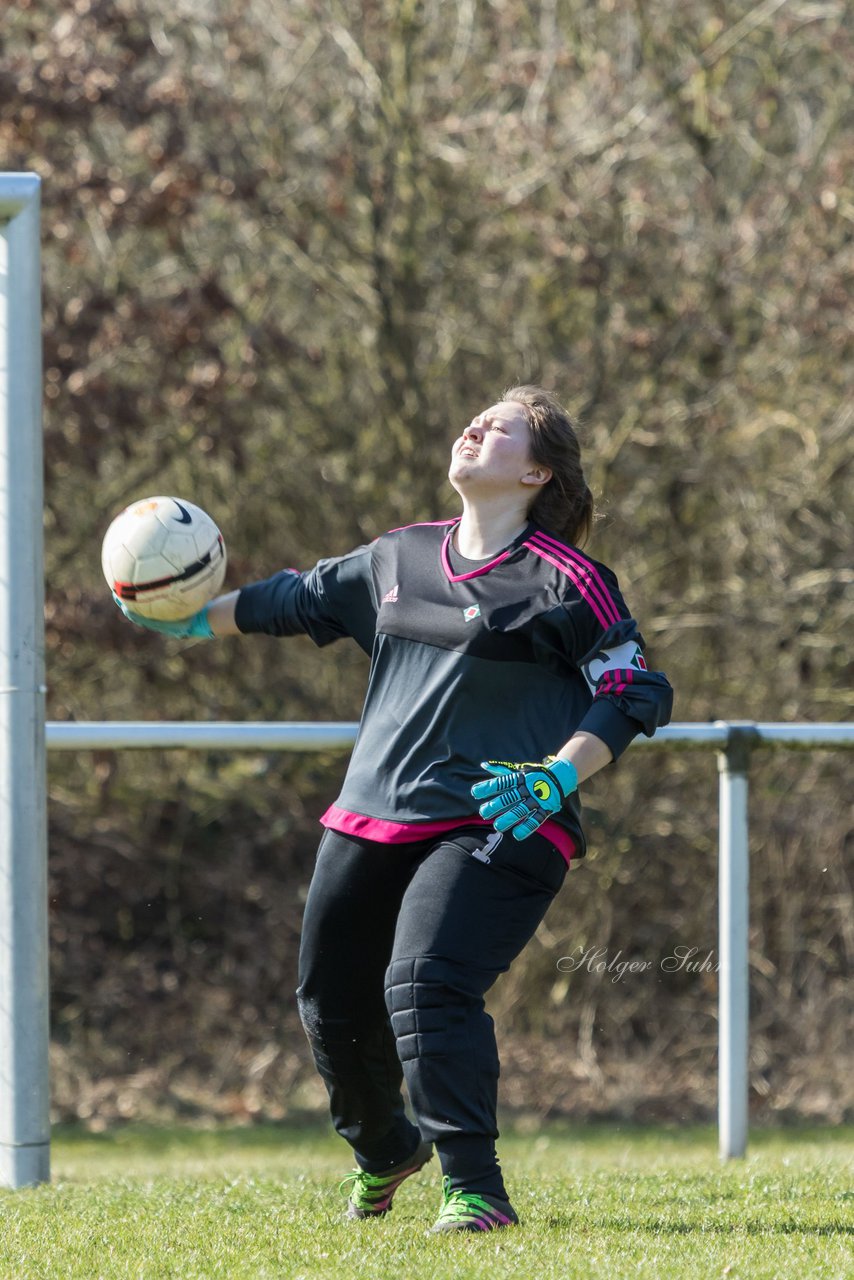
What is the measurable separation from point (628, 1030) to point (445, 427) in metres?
3.32

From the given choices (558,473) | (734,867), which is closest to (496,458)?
(558,473)

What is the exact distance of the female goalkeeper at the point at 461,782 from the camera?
11.0ft

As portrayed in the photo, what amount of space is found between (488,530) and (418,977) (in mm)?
1028

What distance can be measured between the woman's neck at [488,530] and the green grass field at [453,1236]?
1.46 metres

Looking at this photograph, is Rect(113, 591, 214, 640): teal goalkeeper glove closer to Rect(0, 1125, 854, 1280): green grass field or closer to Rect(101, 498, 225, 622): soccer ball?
Rect(101, 498, 225, 622): soccer ball

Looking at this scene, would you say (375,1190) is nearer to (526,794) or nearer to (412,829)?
(412,829)

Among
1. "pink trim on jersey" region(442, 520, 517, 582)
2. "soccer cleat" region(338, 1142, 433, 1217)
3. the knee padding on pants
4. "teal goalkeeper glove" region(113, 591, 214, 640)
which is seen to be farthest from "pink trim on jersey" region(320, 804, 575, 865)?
"soccer cleat" region(338, 1142, 433, 1217)

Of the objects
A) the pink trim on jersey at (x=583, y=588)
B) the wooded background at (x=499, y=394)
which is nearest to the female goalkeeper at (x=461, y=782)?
the pink trim on jersey at (x=583, y=588)

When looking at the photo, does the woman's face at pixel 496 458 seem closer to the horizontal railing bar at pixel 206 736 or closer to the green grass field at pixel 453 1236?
the horizontal railing bar at pixel 206 736

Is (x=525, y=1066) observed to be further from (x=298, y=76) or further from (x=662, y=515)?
(x=298, y=76)

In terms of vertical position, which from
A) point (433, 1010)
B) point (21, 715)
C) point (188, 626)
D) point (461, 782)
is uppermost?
point (188, 626)

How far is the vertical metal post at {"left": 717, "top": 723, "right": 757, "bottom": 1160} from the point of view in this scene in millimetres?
4688

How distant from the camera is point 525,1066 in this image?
844 cm

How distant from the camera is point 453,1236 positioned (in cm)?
325
